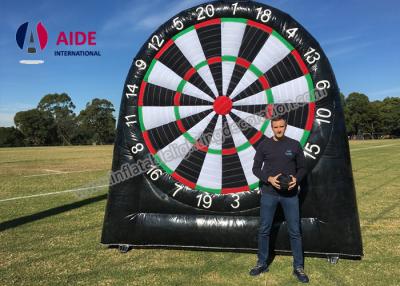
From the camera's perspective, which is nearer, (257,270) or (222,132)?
(257,270)

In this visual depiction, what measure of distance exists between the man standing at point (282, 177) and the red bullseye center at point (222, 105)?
1035mm

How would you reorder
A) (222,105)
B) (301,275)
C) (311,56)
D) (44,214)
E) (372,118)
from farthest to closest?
(372,118)
(44,214)
(222,105)
(311,56)
(301,275)

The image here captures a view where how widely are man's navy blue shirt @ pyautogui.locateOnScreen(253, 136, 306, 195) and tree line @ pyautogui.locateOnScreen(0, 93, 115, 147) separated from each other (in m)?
79.3

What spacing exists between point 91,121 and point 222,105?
86938 mm

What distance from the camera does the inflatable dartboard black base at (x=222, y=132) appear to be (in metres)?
4.25

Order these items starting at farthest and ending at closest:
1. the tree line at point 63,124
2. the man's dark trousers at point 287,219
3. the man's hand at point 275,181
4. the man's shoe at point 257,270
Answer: the tree line at point 63,124 < the man's shoe at point 257,270 < the man's dark trousers at point 287,219 < the man's hand at point 275,181

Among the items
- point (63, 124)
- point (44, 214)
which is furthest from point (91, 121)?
point (44, 214)

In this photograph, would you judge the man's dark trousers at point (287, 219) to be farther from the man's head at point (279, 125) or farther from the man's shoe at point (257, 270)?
the man's head at point (279, 125)

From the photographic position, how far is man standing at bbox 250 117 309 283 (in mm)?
3633

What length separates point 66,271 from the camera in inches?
159

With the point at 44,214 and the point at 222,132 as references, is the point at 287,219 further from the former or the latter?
the point at 44,214

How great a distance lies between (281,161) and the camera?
3.64 metres

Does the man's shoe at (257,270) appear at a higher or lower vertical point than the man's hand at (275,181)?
lower

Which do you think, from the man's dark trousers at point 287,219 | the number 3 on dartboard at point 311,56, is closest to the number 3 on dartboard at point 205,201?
the man's dark trousers at point 287,219
